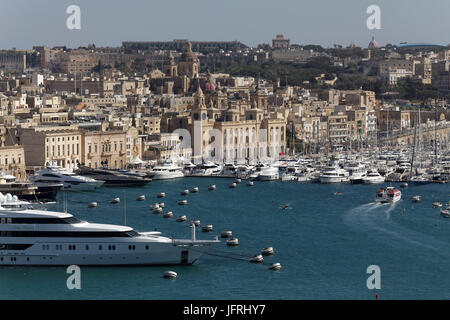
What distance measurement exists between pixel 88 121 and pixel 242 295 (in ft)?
77.9

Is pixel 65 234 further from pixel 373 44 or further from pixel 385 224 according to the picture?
pixel 373 44

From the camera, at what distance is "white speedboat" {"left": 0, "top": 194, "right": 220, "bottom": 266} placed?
22.8 metres

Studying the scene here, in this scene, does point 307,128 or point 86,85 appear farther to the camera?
point 86,85

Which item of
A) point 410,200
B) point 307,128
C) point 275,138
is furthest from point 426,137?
point 410,200

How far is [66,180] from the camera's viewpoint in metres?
35.3

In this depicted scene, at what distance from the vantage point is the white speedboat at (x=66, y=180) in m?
35.1

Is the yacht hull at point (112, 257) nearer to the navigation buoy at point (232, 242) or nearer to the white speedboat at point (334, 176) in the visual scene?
the navigation buoy at point (232, 242)

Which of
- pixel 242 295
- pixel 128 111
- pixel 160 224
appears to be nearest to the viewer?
pixel 242 295

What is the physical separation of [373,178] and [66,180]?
9.00 meters

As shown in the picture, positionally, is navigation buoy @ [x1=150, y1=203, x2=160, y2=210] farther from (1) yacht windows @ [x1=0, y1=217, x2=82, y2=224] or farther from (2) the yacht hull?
(1) yacht windows @ [x1=0, y1=217, x2=82, y2=224]

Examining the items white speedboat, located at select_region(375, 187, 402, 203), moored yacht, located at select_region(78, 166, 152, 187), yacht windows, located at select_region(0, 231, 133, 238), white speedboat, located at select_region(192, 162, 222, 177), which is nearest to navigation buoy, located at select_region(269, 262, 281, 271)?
yacht windows, located at select_region(0, 231, 133, 238)

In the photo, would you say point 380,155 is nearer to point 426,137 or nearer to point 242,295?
point 426,137

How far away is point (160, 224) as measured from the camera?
2811cm

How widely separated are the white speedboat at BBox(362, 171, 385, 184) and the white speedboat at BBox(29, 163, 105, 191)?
774 cm
